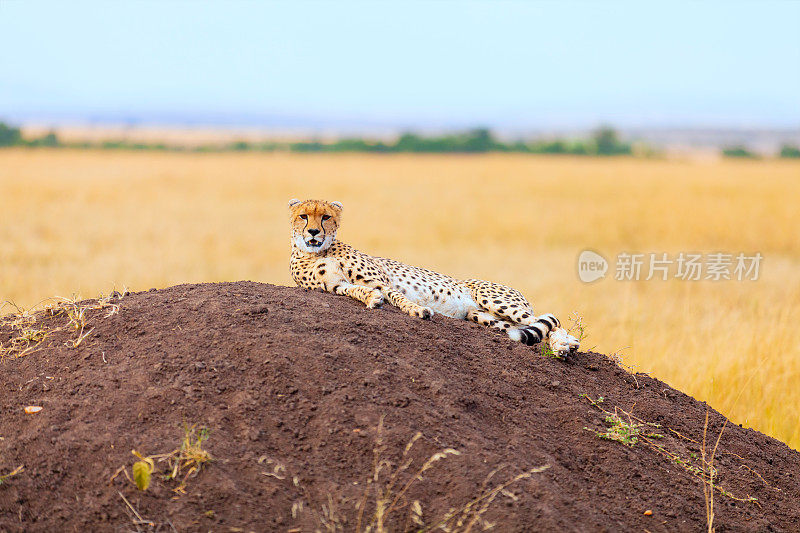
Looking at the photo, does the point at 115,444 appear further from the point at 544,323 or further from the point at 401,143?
the point at 401,143

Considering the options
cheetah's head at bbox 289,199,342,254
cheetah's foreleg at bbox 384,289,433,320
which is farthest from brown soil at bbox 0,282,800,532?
cheetah's head at bbox 289,199,342,254

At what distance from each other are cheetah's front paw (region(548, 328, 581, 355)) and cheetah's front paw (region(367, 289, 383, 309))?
3.32 ft

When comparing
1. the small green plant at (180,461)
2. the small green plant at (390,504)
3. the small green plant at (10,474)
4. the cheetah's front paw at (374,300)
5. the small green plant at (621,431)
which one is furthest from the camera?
the cheetah's front paw at (374,300)

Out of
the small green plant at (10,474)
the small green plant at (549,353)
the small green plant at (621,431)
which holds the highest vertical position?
the small green plant at (549,353)

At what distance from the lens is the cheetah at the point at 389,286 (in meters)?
4.82

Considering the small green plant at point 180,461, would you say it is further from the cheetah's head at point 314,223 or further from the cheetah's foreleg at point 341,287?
the cheetah's head at point 314,223

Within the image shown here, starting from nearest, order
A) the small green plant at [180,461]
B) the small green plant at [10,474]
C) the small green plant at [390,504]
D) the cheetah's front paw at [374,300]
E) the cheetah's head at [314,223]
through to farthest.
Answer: the small green plant at [390,504] → the small green plant at [180,461] → the small green plant at [10,474] → the cheetah's front paw at [374,300] → the cheetah's head at [314,223]

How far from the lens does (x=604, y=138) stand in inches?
2072

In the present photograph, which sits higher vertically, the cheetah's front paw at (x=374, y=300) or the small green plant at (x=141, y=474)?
the cheetah's front paw at (x=374, y=300)

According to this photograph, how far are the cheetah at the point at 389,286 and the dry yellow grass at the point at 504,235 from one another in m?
1.66

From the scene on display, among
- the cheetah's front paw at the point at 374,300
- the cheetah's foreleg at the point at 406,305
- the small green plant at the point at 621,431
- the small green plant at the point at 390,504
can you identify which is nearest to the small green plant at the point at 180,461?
the small green plant at the point at 390,504

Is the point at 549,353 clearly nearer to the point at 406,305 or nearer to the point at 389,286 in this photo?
the point at 406,305

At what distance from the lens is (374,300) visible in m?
4.58

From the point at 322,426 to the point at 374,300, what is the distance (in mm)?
1239
